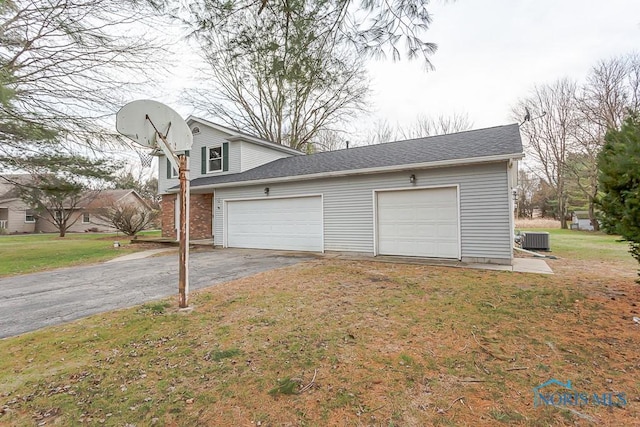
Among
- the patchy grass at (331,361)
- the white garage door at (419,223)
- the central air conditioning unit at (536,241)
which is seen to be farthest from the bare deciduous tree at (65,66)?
the central air conditioning unit at (536,241)

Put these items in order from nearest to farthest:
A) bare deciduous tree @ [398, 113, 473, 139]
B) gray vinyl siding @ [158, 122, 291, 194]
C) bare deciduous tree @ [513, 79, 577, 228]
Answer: gray vinyl siding @ [158, 122, 291, 194]
bare deciduous tree @ [513, 79, 577, 228]
bare deciduous tree @ [398, 113, 473, 139]

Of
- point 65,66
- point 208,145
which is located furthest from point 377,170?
point 208,145

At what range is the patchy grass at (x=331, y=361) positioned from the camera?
6.51 feet

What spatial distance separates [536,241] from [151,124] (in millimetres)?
11881

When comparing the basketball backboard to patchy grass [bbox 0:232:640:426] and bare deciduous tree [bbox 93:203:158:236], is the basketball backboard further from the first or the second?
bare deciduous tree [bbox 93:203:158:236]

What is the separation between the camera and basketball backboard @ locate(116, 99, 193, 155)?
12.5 ft

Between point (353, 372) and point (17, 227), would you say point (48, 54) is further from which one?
point (17, 227)

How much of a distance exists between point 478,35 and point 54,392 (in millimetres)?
6375

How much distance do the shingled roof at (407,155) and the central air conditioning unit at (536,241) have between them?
393 cm

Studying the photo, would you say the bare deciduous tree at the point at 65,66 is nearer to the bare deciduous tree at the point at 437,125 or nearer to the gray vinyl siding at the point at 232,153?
the gray vinyl siding at the point at 232,153

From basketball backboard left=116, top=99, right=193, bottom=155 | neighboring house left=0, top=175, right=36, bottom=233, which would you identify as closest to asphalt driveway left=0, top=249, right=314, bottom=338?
basketball backboard left=116, top=99, right=193, bottom=155

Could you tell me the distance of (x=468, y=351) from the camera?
9.23 feet

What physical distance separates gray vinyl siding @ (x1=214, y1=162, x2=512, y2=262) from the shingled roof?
32 cm

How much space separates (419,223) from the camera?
26.6 ft
